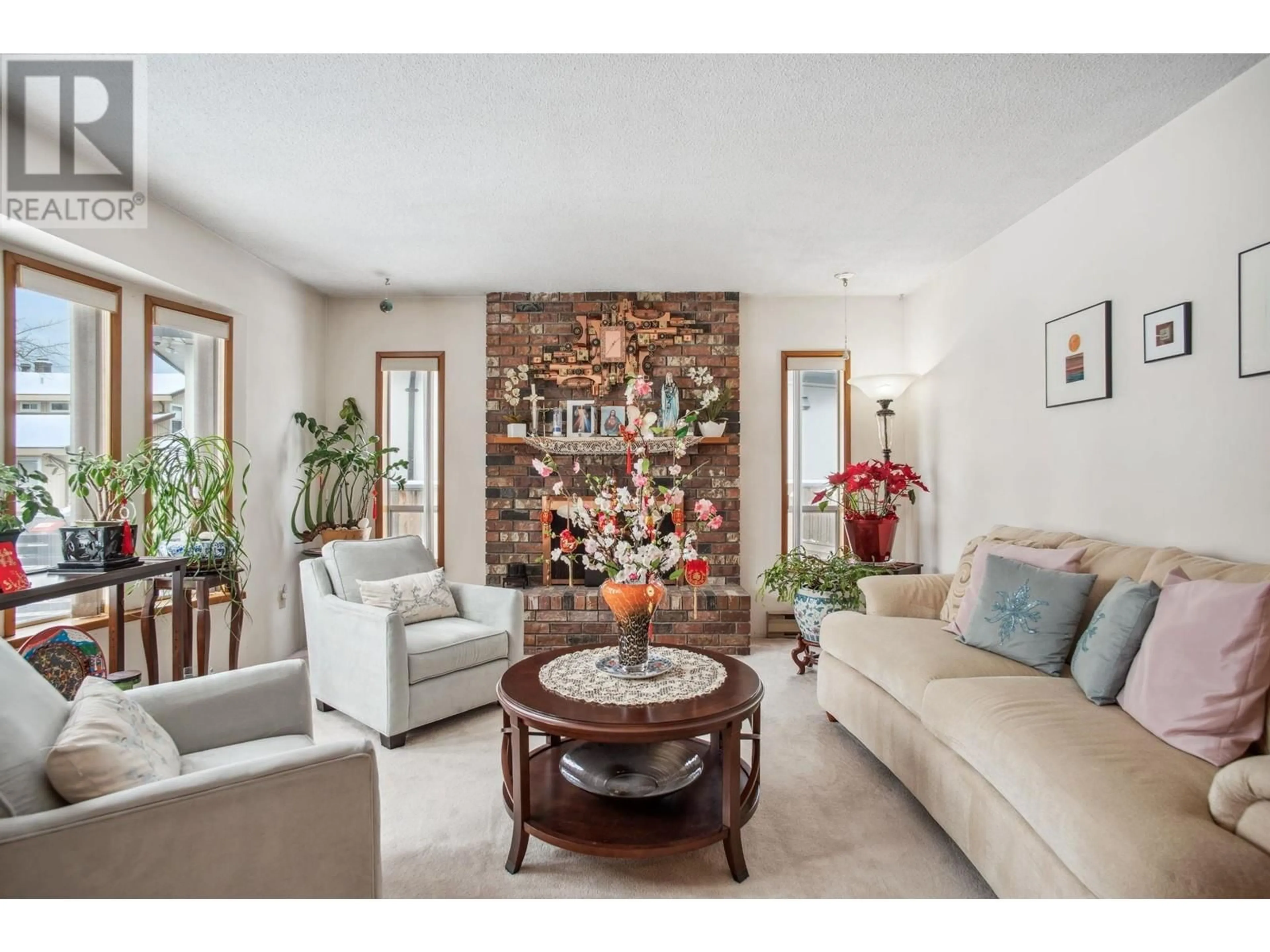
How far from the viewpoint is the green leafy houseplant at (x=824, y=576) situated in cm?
372

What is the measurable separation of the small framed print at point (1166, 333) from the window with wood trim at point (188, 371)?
448 centimetres

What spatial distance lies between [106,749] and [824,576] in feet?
10.9

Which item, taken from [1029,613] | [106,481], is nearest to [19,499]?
[106,481]

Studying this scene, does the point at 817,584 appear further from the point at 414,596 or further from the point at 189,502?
the point at 189,502

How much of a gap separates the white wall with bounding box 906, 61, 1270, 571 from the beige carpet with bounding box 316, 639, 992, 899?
4.66 ft

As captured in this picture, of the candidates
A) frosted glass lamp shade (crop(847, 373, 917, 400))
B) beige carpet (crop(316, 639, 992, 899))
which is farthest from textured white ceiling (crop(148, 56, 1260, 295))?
beige carpet (crop(316, 639, 992, 899))

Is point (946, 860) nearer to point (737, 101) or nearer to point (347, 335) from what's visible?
point (737, 101)

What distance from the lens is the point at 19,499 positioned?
88.8 inches

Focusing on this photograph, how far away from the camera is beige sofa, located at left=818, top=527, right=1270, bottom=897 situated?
1.29 m

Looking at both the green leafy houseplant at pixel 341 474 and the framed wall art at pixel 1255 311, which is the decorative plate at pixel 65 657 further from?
the framed wall art at pixel 1255 311

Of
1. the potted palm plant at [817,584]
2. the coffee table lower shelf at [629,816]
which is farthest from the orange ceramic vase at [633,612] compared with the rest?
the potted palm plant at [817,584]
